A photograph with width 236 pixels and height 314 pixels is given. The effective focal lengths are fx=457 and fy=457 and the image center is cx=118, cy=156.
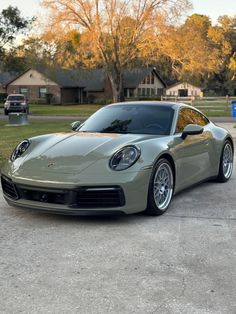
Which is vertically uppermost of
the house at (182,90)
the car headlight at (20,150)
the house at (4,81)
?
the car headlight at (20,150)

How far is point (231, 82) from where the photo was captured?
77938mm

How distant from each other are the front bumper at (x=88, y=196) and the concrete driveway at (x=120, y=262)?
0.21 metres

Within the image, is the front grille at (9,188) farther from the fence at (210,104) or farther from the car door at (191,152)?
the fence at (210,104)

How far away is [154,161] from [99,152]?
64cm

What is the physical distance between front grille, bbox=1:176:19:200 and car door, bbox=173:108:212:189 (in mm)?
2031

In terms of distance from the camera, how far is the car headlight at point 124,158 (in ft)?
16.3

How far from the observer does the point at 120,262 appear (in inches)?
153

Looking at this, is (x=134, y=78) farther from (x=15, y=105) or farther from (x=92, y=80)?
(x=15, y=105)

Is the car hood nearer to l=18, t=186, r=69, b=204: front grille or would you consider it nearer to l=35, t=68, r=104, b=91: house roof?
l=18, t=186, r=69, b=204: front grille

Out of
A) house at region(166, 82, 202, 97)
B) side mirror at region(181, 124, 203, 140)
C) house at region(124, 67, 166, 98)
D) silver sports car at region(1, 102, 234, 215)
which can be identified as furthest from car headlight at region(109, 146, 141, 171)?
house at region(166, 82, 202, 97)

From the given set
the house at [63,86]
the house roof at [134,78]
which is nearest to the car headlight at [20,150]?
the house at [63,86]

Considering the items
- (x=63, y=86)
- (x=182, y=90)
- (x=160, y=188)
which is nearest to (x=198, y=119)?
(x=160, y=188)

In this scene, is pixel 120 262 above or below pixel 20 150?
below

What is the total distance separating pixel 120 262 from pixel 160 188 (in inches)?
68.2
